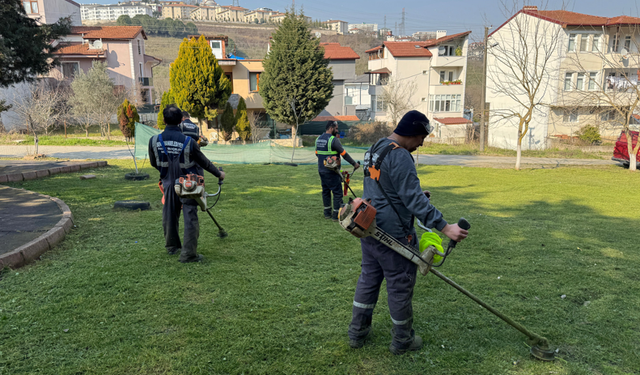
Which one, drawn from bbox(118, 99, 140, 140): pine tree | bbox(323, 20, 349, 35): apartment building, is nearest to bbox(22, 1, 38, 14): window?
bbox(118, 99, 140, 140): pine tree

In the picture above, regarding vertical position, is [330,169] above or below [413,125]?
below

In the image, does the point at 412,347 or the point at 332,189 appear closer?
the point at 412,347

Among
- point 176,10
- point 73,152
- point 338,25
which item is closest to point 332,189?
point 73,152

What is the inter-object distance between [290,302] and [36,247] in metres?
3.41

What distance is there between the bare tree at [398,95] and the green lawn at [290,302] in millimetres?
29750

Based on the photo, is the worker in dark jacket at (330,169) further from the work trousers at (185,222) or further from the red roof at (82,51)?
the red roof at (82,51)

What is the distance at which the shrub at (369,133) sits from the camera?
103ft

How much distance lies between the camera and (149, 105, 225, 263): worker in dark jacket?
4.95 m

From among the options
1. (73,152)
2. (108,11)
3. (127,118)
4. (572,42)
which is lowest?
(73,152)

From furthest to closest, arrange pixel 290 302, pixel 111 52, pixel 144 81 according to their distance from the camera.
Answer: pixel 144 81 < pixel 111 52 < pixel 290 302

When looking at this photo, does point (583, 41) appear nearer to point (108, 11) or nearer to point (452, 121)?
point (452, 121)

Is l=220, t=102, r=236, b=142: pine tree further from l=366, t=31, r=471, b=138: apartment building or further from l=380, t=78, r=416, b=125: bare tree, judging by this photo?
l=366, t=31, r=471, b=138: apartment building

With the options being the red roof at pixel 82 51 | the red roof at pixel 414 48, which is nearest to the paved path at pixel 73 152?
the red roof at pixel 82 51

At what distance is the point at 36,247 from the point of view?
511 cm
